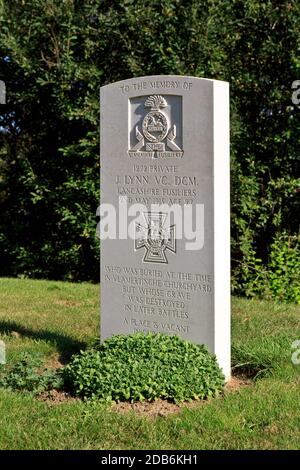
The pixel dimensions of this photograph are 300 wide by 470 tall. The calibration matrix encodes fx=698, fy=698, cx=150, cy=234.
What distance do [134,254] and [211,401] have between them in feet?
4.74

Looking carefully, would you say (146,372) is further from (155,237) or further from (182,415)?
(155,237)

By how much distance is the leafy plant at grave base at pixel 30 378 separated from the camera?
5.09 meters

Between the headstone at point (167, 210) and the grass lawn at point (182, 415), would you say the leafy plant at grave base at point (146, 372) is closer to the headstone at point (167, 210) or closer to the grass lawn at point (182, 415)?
the grass lawn at point (182, 415)

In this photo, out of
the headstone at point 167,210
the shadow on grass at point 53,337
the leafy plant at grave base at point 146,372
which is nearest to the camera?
the leafy plant at grave base at point 146,372

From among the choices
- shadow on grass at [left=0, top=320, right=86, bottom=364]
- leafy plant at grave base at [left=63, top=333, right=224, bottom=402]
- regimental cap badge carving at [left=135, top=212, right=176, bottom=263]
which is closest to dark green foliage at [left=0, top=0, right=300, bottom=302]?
shadow on grass at [left=0, top=320, right=86, bottom=364]

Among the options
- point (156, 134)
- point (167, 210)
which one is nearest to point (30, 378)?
point (167, 210)

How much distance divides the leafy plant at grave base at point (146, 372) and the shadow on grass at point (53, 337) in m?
0.99

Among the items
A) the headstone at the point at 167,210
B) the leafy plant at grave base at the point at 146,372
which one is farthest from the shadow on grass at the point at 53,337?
the leafy plant at grave base at the point at 146,372

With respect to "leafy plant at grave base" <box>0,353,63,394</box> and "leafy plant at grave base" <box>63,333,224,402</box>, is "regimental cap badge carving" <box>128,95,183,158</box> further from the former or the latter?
"leafy plant at grave base" <box>0,353,63,394</box>

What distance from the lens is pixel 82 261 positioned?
36.5ft

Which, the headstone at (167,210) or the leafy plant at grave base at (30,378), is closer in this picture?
the leafy plant at grave base at (30,378)

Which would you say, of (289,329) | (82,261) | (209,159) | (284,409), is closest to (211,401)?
(284,409)

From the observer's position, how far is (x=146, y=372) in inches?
190

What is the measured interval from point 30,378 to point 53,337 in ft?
4.85
